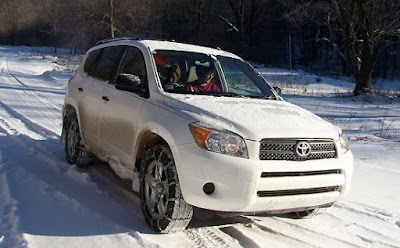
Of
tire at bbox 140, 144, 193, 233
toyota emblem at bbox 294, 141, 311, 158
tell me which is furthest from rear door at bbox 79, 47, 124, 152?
toyota emblem at bbox 294, 141, 311, 158

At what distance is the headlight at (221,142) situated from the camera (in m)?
3.44

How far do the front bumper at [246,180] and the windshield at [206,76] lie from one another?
3.61 ft

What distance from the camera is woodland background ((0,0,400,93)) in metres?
19.1

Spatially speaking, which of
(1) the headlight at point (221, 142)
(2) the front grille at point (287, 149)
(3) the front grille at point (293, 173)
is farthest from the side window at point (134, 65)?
(3) the front grille at point (293, 173)

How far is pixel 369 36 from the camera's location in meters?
18.7

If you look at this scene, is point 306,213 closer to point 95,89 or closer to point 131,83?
point 131,83

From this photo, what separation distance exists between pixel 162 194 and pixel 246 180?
846 millimetres

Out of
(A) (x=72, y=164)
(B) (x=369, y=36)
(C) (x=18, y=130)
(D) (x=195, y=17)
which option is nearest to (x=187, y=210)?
(A) (x=72, y=164)

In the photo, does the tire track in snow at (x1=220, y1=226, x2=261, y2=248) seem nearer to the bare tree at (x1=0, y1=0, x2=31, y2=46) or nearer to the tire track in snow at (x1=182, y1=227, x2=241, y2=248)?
the tire track in snow at (x1=182, y1=227, x2=241, y2=248)

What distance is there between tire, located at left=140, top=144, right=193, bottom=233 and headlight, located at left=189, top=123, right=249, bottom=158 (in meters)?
0.37

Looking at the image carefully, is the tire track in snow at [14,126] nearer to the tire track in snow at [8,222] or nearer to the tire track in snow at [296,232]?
the tire track in snow at [8,222]

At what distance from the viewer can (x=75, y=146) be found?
19.1ft

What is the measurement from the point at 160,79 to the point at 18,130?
4.85 metres

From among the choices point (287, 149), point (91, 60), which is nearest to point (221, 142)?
point (287, 149)
